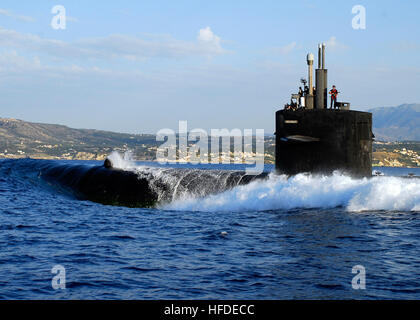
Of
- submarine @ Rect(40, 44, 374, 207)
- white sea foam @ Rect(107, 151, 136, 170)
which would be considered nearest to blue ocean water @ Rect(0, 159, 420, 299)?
submarine @ Rect(40, 44, 374, 207)

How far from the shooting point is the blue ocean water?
9.90 m

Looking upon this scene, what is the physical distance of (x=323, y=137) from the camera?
19.0 meters

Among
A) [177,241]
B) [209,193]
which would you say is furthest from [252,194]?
[177,241]

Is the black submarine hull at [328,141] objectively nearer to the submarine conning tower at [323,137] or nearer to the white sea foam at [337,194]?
the submarine conning tower at [323,137]

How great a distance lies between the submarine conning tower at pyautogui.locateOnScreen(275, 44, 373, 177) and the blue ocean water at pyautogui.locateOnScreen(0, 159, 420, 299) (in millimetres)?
544

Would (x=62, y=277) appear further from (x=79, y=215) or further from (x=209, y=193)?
(x=209, y=193)

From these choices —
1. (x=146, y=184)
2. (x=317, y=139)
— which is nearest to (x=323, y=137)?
(x=317, y=139)

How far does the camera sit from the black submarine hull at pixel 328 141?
742 inches

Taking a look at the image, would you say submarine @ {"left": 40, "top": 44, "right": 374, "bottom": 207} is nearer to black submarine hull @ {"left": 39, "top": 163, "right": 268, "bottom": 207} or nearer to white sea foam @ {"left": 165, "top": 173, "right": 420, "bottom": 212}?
black submarine hull @ {"left": 39, "top": 163, "right": 268, "bottom": 207}

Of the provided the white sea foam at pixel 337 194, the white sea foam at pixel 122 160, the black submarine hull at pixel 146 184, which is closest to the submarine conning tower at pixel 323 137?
the white sea foam at pixel 337 194

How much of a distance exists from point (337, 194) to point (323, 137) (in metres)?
2.16

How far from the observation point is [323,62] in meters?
19.5

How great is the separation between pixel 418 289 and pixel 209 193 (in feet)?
44.3

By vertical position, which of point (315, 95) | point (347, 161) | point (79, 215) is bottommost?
point (79, 215)
